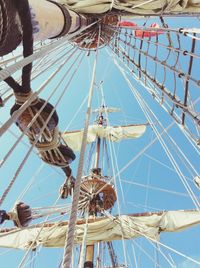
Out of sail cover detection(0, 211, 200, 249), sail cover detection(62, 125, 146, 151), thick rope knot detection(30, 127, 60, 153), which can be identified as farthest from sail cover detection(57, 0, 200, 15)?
sail cover detection(62, 125, 146, 151)

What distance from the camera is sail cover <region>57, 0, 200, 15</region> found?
3.11 m

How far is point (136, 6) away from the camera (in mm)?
3283

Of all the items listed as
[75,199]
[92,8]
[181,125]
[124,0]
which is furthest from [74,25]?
[75,199]

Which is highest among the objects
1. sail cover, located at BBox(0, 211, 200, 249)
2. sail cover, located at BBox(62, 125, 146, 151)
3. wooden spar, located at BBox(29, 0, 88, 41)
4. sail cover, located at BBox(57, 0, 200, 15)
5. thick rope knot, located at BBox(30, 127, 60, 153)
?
sail cover, located at BBox(62, 125, 146, 151)

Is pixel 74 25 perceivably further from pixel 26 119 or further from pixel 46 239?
pixel 46 239

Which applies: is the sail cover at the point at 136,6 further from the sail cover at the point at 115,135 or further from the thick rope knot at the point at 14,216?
the sail cover at the point at 115,135

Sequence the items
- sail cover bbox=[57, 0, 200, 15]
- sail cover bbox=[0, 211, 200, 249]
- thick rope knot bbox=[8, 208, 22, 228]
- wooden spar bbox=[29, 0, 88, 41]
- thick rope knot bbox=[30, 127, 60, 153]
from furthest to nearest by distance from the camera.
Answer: sail cover bbox=[0, 211, 200, 249] → sail cover bbox=[57, 0, 200, 15] → thick rope knot bbox=[8, 208, 22, 228] → thick rope knot bbox=[30, 127, 60, 153] → wooden spar bbox=[29, 0, 88, 41]

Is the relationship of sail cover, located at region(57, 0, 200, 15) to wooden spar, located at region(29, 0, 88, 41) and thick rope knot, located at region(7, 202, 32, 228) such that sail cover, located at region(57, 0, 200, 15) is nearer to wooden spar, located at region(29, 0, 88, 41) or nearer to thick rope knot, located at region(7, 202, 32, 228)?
wooden spar, located at region(29, 0, 88, 41)

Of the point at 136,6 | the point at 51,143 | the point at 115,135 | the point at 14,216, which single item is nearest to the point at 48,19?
the point at 51,143

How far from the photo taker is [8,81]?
1.63m

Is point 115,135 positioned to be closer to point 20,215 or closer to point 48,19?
point 20,215

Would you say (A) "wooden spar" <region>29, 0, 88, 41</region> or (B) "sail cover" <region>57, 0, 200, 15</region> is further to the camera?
(B) "sail cover" <region>57, 0, 200, 15</region>

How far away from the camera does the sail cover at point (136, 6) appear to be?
10.2ft

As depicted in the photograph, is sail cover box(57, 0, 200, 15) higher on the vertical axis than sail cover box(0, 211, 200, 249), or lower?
lower
